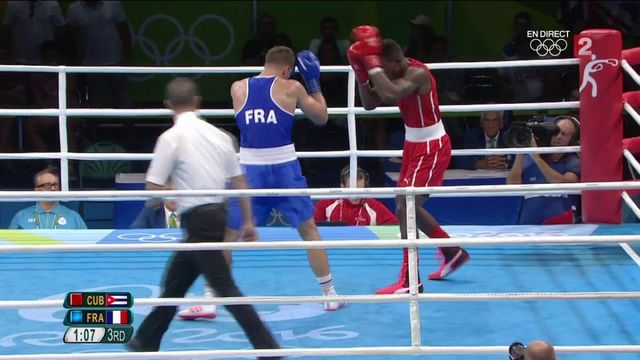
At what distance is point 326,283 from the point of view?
5.73 meters

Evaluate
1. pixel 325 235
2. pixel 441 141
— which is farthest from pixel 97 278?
pixel 441 141

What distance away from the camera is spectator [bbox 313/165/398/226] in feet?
24.5

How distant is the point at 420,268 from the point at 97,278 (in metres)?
1.82

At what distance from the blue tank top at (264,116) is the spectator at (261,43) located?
15.2 ft

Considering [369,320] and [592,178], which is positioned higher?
[592,178]

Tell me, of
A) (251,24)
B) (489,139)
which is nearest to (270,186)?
(489,139)

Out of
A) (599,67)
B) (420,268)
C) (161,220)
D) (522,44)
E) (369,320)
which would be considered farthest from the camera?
(522,44)

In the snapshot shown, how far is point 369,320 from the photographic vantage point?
558 centimetres

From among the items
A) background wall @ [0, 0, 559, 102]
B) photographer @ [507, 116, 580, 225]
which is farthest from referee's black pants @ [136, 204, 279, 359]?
background wall @ [0, 0, 559, 102]

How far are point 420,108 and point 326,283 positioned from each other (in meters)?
1.04

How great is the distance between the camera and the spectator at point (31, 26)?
10.5 m

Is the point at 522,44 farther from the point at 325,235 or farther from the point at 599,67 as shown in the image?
the point at 325,235

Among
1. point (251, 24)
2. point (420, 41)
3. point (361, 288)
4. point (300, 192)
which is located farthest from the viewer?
point (251, 24)

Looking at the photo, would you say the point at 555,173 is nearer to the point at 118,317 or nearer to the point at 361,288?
the point at 361,288
